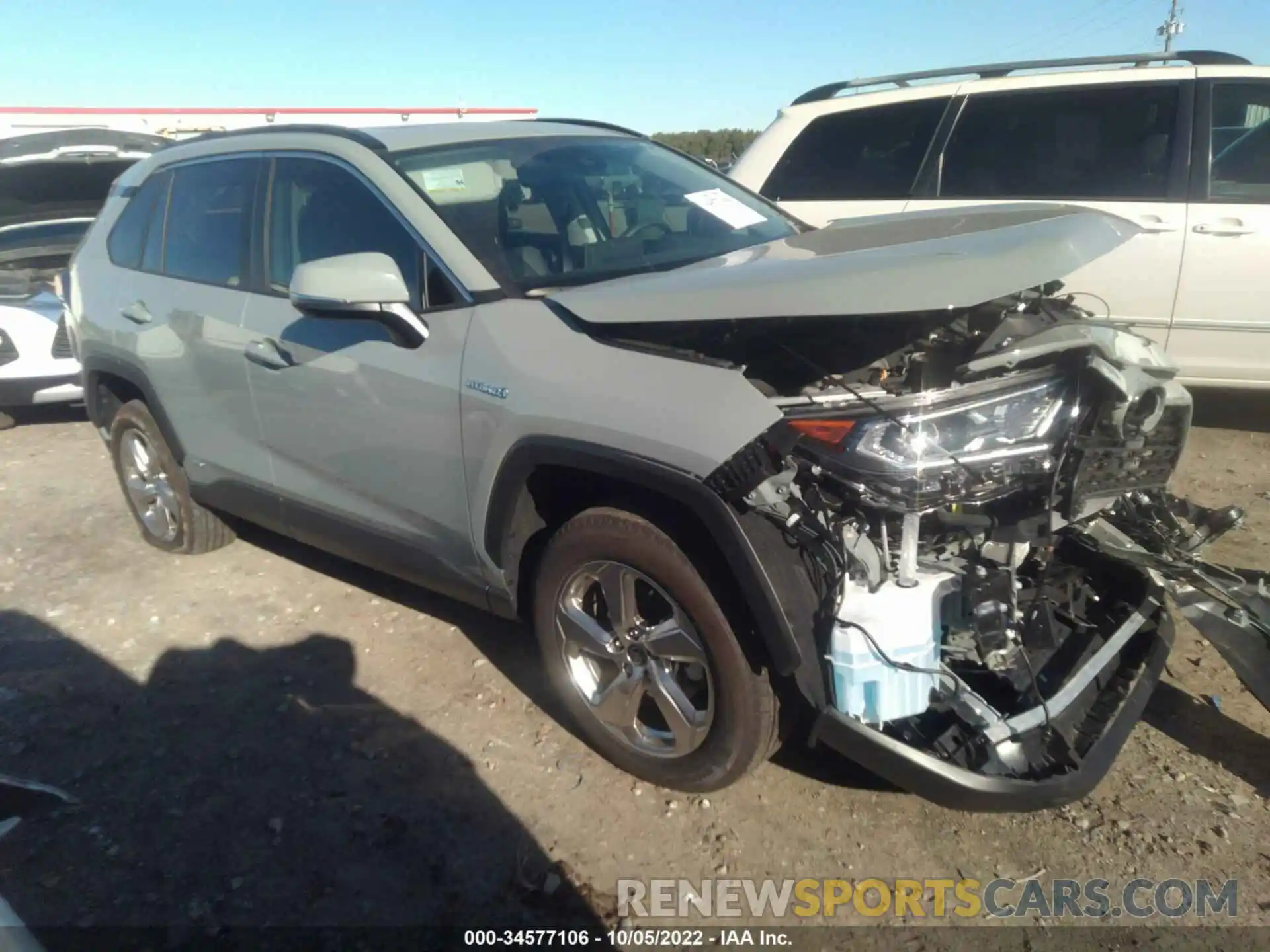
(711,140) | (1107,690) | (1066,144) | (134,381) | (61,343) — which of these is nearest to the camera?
(1107,690)

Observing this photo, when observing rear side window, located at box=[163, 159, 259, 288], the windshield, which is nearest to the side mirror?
the windshield

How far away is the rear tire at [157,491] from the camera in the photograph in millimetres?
4594

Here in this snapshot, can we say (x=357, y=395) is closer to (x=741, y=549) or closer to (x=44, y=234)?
(x=741, y=549)

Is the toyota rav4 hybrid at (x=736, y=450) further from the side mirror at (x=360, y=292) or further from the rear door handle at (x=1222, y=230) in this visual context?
the rear door handle at (x=1222, y=230)

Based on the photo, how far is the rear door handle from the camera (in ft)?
16.3

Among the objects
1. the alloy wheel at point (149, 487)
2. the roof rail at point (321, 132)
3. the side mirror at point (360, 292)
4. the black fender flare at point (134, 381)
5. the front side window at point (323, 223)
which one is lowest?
the alloy wheel at point (149, 487)

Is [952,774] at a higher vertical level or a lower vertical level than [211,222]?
lower

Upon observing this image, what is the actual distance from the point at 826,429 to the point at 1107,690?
113cm

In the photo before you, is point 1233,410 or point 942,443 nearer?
point 942,443

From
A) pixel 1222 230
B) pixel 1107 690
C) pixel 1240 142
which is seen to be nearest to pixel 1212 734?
pixel 1107 690

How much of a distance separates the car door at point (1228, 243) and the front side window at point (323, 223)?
4.09 m

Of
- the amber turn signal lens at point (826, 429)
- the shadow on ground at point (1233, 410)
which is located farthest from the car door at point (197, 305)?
the shadow on ground at point (1233, 410)

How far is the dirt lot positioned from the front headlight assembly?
106cm

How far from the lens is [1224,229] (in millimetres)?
4992
